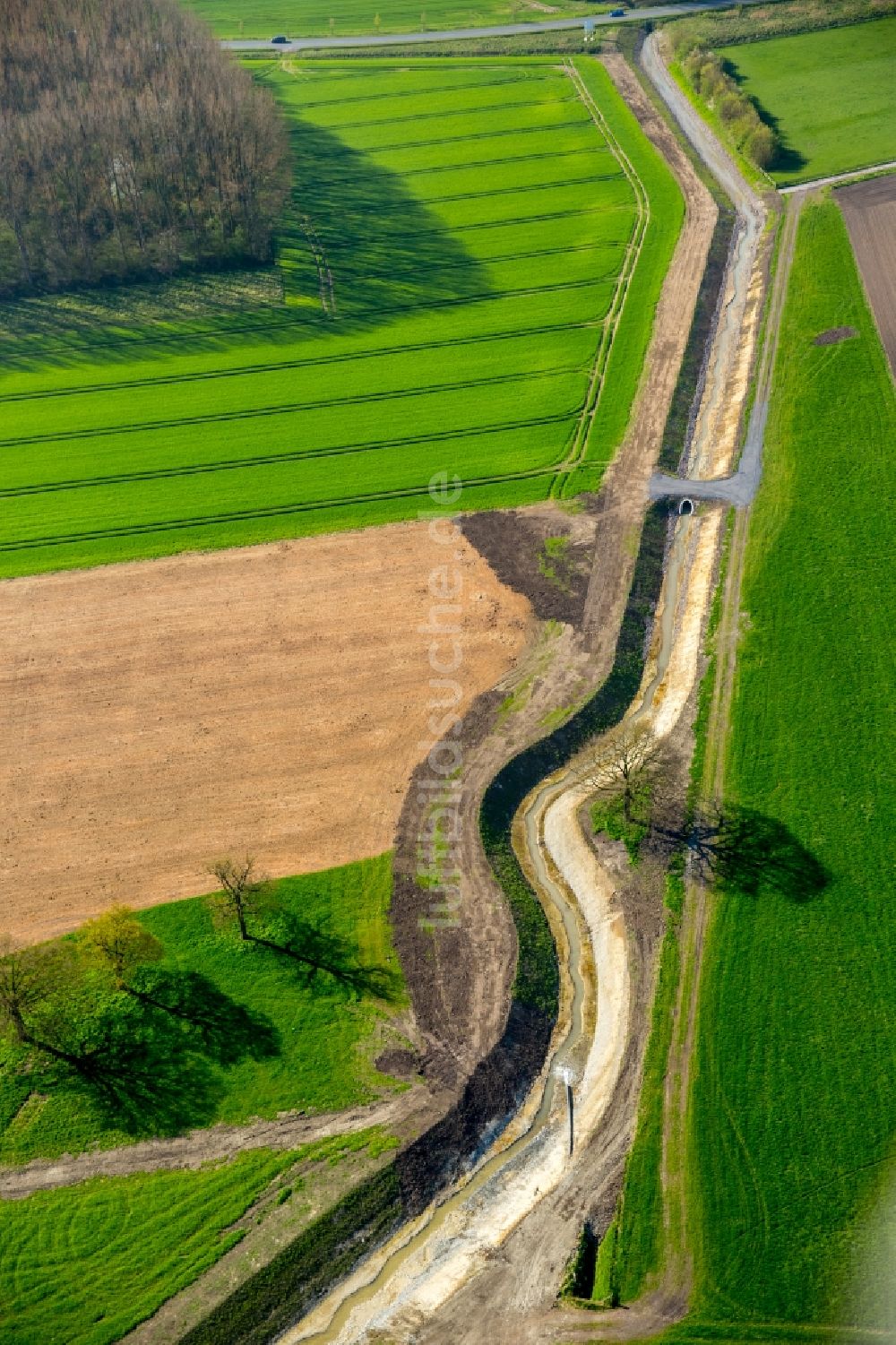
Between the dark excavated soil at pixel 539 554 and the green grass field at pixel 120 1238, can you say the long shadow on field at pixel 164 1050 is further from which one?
the dark excavated soil at pixel 539 554

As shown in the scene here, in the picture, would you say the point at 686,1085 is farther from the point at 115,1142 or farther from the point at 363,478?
the point at 363,478

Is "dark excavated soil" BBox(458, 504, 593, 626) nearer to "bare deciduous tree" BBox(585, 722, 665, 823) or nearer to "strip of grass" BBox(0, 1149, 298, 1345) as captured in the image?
"bare deciduous tree" BBox(585, 722, 665, 823)

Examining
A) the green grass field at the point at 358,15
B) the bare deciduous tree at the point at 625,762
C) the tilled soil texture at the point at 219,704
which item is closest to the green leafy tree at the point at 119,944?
the tilled soil texture at the point at 219,704

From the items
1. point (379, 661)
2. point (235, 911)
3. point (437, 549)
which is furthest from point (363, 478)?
point (235, 911)

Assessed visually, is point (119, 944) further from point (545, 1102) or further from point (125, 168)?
point (125, 168)

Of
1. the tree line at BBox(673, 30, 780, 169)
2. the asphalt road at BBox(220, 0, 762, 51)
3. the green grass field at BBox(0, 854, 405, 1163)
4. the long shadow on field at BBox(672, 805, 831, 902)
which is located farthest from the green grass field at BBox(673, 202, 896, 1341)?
the asphalt road at BBox(220, 0, 762, 51)

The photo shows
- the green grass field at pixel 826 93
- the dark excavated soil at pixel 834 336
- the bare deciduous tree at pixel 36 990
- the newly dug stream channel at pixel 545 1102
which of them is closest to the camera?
the newly dug stream channel at pixel 545 1102
